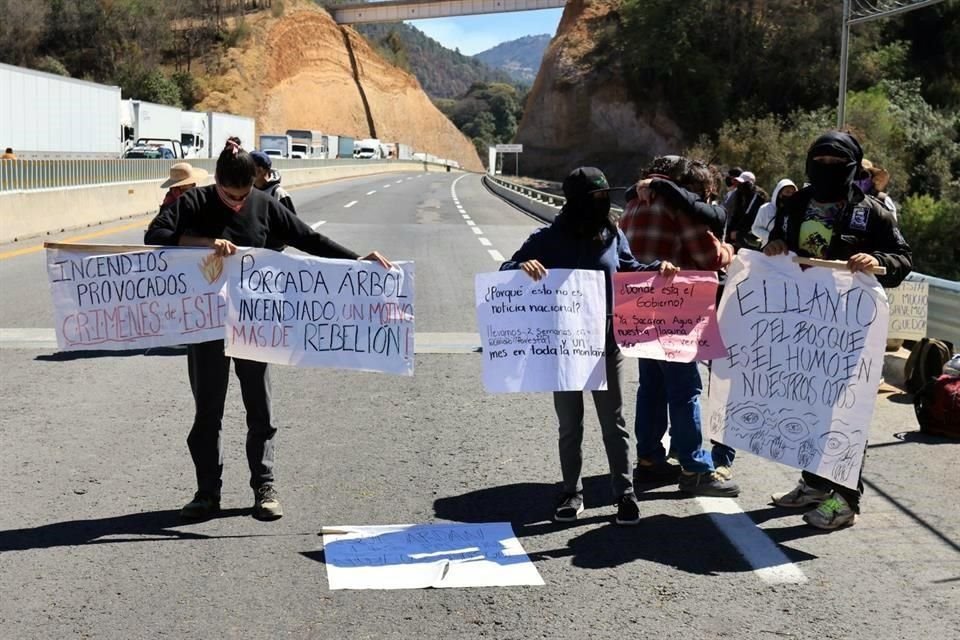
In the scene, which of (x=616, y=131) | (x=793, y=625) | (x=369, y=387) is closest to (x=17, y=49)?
(x=616, y=131)

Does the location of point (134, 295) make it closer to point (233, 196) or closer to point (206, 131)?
point (233, 196)

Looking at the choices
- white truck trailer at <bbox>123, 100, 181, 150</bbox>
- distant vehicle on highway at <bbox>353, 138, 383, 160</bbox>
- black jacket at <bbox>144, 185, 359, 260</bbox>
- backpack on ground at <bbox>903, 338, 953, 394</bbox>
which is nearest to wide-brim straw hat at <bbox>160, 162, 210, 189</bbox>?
black jacket at <bbox>144, 185, 359, 260</bbox>

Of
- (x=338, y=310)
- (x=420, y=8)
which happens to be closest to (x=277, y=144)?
(x=420, y=8)

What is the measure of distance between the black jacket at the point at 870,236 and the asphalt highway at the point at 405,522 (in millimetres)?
1322

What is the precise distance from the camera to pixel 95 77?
288 ft

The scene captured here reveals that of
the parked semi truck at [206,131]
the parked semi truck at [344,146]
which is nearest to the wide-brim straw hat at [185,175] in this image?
the parked semi truck at [206,131]

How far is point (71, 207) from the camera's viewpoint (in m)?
22.5

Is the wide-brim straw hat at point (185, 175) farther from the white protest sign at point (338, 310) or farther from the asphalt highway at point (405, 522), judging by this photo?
the asphalt highway at point (405, 522)

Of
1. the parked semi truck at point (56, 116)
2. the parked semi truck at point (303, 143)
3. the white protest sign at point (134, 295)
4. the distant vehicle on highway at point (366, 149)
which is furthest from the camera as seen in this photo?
the distant vehicle on highway at point (366, 149)

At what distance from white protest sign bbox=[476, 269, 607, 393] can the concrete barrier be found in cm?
1581

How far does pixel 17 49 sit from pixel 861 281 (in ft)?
291

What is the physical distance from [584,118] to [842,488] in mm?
79801

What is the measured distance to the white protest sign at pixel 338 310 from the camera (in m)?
5.64

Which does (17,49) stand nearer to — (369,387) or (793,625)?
(369,387)
